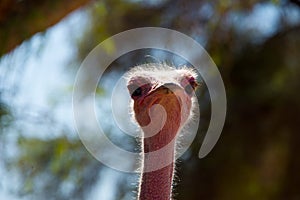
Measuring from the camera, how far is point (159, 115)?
2.84 metres

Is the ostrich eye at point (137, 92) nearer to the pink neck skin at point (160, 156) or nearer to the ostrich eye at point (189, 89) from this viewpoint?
the pink neck skin at point (160, 156)

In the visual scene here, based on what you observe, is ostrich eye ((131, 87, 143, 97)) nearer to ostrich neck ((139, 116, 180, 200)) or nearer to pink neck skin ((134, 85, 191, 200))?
pink neck skin ((134, 85, 191, 200))

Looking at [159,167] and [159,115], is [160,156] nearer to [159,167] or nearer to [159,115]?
[159,167]

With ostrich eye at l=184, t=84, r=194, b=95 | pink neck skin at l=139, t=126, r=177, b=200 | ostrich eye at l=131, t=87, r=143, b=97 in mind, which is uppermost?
ostrich eye at l=184, t=84, r=194, b=95

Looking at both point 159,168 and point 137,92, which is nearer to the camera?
point 137,92

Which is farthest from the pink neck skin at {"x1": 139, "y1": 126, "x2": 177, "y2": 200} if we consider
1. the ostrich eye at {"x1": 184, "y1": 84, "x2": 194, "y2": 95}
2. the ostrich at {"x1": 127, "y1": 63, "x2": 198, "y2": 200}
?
the ostrich eye at {"x1": 184, "y1": 84, "x2": 194, "y2": 95}

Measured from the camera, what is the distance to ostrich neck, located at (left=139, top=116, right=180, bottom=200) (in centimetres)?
294

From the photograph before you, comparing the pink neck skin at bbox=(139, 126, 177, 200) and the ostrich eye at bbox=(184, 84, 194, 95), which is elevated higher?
the ostrich eye at bbox=(184, 84, 194, 95)

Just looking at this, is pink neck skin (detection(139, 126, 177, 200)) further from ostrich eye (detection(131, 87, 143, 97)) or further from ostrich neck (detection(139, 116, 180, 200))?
ostrich eye (detection(131, 87, 143, 97))

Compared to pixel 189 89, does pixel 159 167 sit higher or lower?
lower

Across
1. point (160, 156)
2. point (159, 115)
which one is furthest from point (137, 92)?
point (160, 156)

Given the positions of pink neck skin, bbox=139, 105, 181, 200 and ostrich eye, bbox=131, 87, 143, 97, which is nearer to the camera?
ostrich eye, bbox=131, 87, 143, 97

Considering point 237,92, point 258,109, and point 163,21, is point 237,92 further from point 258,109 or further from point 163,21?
point 163,21

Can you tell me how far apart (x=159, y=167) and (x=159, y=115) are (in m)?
0.20
